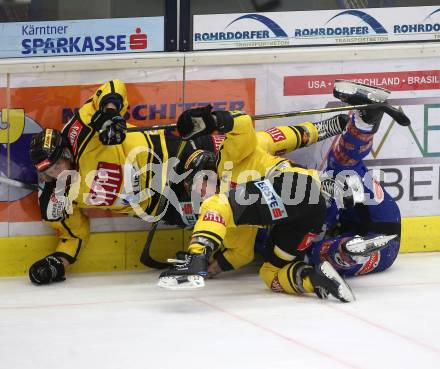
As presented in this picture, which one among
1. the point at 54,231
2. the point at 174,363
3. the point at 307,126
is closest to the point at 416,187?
the point at 307,126

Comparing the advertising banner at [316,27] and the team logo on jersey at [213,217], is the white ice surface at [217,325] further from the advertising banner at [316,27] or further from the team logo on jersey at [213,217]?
the advertising banner at [316,27]

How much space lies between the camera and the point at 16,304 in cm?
492

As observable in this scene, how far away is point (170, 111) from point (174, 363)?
1924 mm

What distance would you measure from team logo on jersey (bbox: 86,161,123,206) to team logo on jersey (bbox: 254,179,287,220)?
851 mm

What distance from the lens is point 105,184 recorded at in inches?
213

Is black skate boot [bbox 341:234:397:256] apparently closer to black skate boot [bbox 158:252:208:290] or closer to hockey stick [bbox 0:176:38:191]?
black skate boot [bbox 158:252:208:290]

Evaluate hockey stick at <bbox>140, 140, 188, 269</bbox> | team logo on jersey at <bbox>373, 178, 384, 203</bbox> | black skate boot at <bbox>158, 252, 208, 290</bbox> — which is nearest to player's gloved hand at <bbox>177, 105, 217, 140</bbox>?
hockey stick at <bbox>140, 140, 188, 269</bbox>

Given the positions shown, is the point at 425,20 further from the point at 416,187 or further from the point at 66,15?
the point at 66,15

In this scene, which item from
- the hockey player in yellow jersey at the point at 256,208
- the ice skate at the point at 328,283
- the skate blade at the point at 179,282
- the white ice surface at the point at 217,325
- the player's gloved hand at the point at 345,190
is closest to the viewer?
the white ice surface at the point at 217,325

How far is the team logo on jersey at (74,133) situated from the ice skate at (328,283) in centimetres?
131

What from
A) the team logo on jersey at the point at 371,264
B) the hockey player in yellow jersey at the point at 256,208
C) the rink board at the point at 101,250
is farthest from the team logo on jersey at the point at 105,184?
the team logo on jersey at the point at 371,264

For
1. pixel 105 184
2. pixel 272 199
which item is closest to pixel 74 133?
pixel 105 184

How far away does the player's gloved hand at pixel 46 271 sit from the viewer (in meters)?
5.27

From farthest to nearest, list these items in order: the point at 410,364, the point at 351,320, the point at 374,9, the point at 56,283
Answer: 1. the point at 374,9
2. the point at 56,283
3. the point at 351,320
4. the point at 410,364
